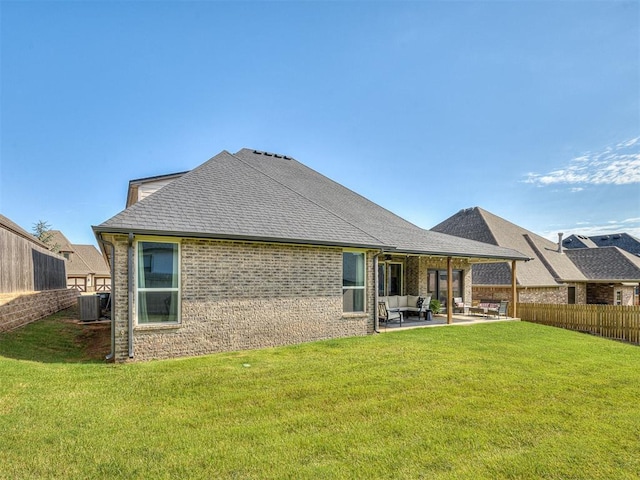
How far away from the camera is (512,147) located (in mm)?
20516

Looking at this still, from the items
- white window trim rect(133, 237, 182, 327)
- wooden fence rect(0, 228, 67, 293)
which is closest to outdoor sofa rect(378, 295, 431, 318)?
white window trim rect(133, 237, 182, 327)

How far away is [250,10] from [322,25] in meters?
2.71

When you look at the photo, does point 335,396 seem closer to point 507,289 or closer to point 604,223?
point 507,289

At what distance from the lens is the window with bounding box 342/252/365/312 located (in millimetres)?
11641

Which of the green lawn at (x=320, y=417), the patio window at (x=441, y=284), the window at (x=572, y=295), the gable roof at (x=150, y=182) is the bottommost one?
the window at (x=572, y=295)

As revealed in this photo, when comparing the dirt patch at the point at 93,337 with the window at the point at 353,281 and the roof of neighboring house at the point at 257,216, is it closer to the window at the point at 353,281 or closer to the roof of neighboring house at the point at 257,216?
the roof of neighboring house at the point at 257,216

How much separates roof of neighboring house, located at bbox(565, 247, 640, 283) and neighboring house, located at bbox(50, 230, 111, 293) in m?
46.3

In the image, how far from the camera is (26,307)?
45.6 feet

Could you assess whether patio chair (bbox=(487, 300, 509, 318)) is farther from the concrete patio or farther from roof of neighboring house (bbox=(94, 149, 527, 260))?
roof of neighboring house (bbox=(94, 149, 527, 260))

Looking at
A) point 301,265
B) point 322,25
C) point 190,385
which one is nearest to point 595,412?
point 190,385

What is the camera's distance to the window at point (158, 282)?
8.67 metres

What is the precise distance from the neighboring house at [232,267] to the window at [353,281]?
32mm

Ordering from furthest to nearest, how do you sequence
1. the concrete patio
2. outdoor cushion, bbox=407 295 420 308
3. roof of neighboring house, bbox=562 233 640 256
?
roof of neighboring house, bbox=562 233 640 256, outdoor cushion, bbox=407 295 420 308, the concrete patio

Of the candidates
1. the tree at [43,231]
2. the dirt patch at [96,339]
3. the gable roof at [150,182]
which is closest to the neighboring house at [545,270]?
the gable roof at [150,182]
